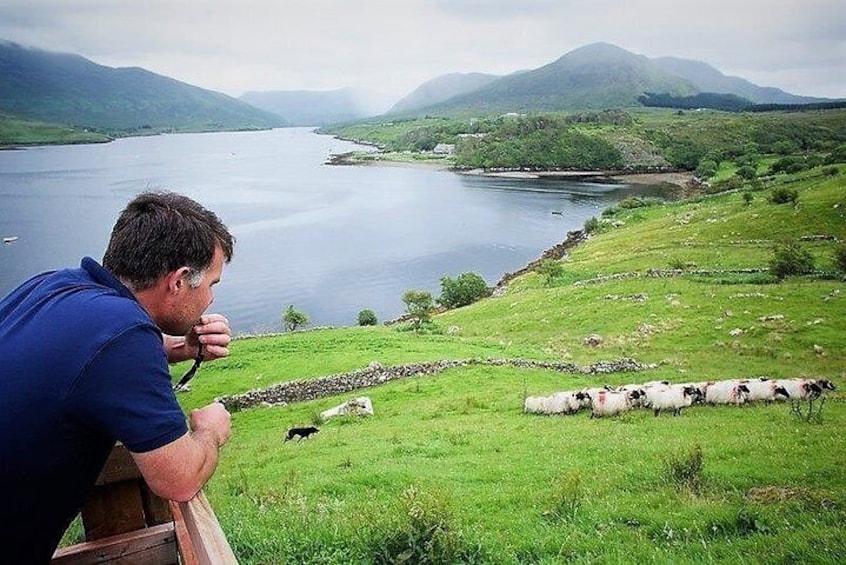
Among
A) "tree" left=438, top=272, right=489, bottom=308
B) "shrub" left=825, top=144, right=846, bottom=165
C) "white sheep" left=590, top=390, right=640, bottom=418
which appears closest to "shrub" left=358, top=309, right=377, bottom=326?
"tree" left=438, top=272, right=489, bottom=308

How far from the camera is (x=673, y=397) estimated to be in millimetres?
19984

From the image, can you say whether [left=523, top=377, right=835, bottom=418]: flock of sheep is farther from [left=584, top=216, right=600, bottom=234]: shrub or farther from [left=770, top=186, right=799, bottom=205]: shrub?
[left=584, top=216, right=600, bottom=234]: shrub

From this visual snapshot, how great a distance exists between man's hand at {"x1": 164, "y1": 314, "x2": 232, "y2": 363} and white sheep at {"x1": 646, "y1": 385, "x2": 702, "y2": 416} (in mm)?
18312

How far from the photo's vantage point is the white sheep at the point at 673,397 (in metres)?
19.9

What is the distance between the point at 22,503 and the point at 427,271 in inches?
3118

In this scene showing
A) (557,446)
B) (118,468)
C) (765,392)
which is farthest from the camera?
(765,392)

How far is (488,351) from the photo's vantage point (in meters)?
35.0

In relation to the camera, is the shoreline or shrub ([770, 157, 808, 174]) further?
the shoreline

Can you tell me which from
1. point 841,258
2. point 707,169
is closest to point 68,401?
point 841,258

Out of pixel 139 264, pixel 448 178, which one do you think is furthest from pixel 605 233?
pixel 448 178

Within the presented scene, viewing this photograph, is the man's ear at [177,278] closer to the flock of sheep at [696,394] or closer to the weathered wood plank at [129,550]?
the weathered wood plank at [129,550]

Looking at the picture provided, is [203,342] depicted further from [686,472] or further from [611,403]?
[611,403]

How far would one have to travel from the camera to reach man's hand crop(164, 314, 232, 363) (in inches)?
172

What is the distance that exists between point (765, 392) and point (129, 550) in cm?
2133
